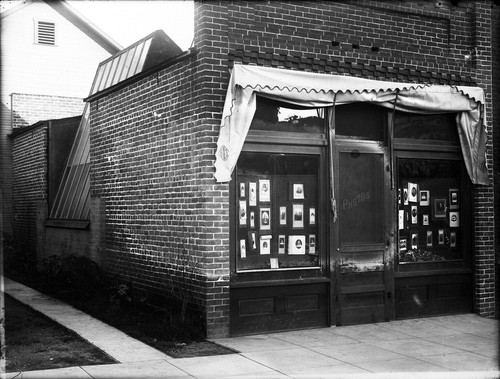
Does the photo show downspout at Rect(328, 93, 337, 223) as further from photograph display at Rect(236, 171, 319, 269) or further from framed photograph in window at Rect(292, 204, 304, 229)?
framed photograph in window at Rect(292, 204, 304, 229)

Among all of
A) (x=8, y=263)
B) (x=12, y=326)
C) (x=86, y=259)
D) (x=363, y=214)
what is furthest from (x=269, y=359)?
(x=8, y=263)

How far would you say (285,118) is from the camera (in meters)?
9.52

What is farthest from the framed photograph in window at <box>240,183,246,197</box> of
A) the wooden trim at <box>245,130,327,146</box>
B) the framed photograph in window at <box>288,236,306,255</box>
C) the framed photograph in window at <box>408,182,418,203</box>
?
→ the framed photograph in window at <box>408,182,418,203</box>

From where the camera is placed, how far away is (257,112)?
30.6 ft

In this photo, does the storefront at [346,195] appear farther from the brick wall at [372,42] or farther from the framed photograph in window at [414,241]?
the brick wall at [372,42]

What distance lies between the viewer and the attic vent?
2328 centimetres

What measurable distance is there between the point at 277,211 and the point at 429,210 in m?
2.99

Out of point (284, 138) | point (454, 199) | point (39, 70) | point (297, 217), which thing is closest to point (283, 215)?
point (297, 217)

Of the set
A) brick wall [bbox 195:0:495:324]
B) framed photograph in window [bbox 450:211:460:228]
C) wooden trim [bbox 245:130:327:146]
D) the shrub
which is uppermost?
brick wall [bbox 195:0:495:324]

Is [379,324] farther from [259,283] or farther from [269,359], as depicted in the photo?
[269,359]

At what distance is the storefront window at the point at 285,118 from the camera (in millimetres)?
9328

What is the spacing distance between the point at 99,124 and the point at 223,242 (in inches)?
210

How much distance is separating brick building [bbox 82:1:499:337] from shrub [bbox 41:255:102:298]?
3.05 ft

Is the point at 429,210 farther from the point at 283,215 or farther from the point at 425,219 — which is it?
the point at 283,215
